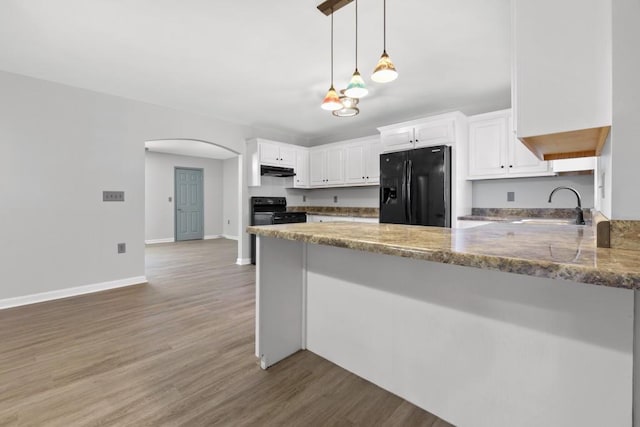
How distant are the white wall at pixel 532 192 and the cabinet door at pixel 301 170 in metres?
2.99

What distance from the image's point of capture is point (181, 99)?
3.77 m

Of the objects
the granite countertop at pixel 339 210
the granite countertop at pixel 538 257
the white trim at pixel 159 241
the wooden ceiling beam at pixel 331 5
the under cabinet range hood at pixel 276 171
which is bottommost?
the white trim at pixel 159 241

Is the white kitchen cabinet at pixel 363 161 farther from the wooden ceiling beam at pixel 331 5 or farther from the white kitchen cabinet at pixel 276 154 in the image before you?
the wooden ceiling beam at pixel 331 5

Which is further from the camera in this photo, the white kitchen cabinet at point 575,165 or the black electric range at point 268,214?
the black electric range at point 268,214

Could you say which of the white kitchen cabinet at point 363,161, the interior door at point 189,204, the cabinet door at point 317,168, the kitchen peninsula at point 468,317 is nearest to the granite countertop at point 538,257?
the kitchen peninsula at point 468,317

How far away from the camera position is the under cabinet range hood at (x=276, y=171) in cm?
497

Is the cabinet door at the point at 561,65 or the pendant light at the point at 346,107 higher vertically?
the pendant light at the point at 346,107

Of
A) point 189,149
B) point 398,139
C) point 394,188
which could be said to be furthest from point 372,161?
point 189,149

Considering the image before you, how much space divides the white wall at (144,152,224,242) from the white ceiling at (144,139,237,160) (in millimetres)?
234

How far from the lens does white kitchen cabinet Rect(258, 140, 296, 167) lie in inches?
194

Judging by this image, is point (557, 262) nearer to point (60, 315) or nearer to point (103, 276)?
point (60, 315)

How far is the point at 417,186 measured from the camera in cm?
377

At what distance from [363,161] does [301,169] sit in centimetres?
131

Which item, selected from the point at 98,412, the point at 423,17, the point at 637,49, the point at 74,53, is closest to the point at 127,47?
the point at 74,53
